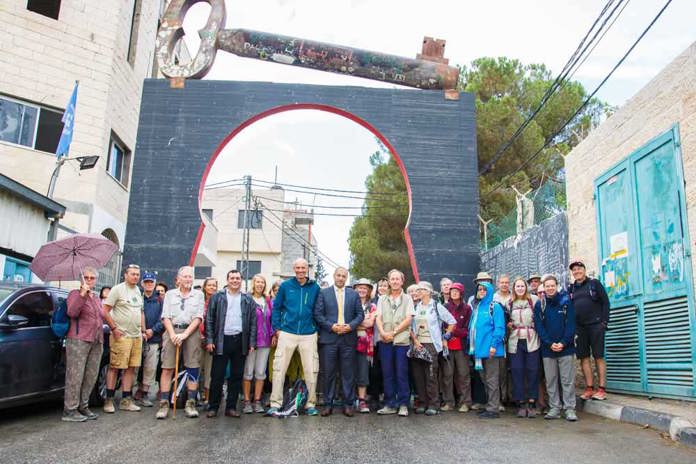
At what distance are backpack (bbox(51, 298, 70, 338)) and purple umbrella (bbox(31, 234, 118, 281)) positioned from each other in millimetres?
407

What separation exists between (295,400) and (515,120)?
47.5 ft

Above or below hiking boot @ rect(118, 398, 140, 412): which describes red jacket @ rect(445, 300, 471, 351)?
above

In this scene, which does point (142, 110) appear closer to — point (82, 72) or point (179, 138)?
point (179, 138)

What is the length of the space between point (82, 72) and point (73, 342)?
9781mm

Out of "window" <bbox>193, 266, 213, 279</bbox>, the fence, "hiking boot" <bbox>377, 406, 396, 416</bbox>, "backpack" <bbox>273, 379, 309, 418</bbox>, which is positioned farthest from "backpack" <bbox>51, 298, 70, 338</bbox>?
"window" <bbox>193, 266, 213, 279</bbox>

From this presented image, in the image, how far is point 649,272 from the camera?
7805 millimetres

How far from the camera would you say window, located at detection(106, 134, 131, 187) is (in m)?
15.4

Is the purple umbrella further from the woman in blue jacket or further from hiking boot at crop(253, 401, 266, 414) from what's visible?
the woman in blue jacket

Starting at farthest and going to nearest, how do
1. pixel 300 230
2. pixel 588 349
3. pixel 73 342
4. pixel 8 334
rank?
pixel 300 230, pixel 588 349, pixel 73 342, pixel 8 334

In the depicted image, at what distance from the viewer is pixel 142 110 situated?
11992 mm

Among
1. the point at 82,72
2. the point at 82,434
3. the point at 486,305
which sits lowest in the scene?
the point at 82,434

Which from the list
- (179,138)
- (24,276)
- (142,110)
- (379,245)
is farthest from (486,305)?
(379,245)

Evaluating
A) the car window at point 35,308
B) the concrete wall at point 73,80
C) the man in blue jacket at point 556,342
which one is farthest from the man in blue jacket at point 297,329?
the concrete wall at point 73,80

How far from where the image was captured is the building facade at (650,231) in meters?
7.06
